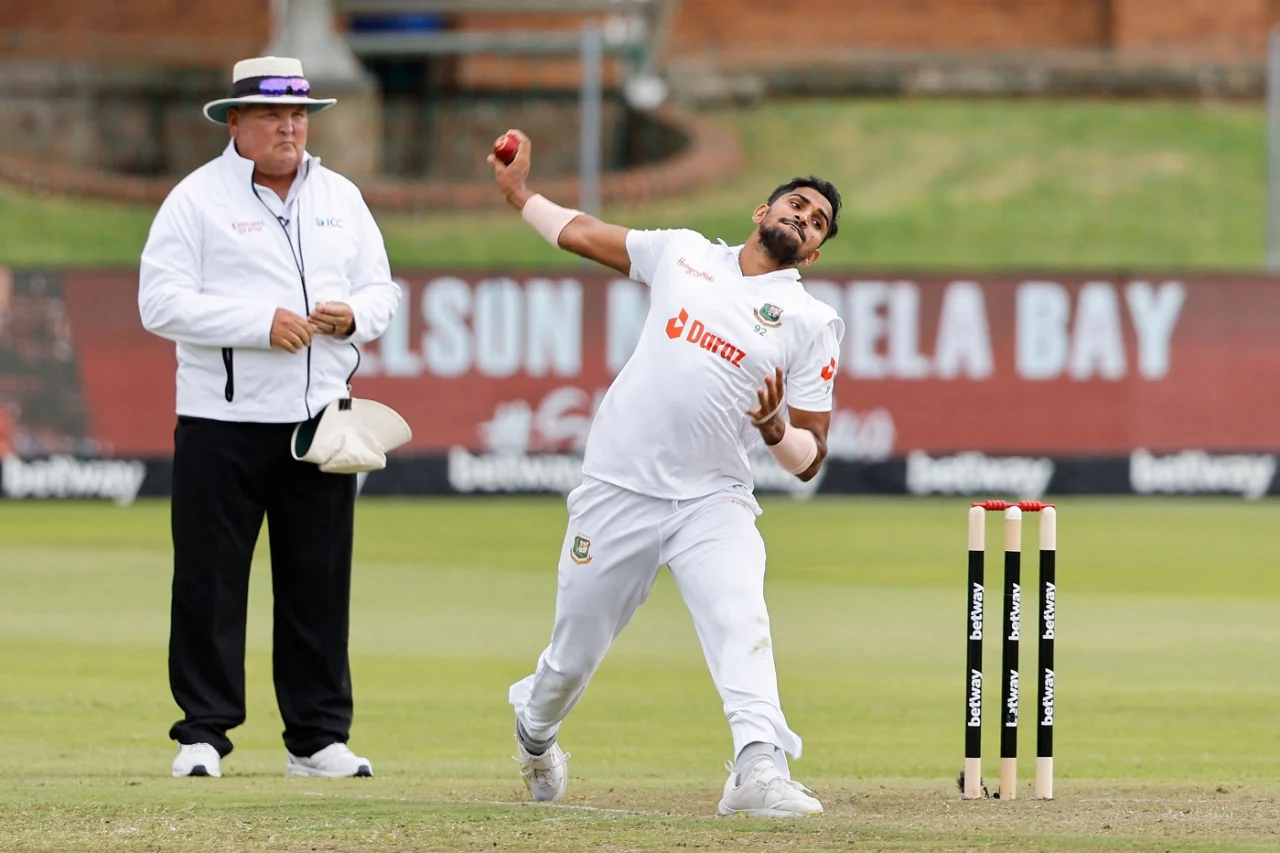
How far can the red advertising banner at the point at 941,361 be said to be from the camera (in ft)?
63.7

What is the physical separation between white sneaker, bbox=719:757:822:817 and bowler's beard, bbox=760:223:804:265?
145cm

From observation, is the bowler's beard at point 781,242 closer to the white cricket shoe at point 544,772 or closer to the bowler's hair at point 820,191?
the bowler's hair at point 820,191

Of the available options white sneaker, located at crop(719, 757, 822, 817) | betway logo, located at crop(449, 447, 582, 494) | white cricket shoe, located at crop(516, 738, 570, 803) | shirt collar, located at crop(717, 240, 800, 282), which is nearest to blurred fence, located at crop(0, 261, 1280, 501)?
betway logo, located at crop(449, 447, 582, 494)

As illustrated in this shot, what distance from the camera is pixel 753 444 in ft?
22.8

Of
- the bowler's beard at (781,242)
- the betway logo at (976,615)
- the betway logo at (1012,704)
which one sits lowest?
the betway logo at (1012,704)

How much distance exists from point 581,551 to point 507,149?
1275mm

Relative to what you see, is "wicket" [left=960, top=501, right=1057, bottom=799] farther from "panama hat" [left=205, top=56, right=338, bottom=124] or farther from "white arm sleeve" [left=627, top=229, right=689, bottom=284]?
"panama hat" [left=205, top=56, right=338, bottom=124]

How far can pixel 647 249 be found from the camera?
6.82 m

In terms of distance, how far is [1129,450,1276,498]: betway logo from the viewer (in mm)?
19672

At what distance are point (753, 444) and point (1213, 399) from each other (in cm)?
1342

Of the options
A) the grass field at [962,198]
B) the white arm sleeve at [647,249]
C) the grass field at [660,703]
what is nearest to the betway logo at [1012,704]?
the grass field at [660,703]

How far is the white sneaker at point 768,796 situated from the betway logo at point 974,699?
0.57 metres

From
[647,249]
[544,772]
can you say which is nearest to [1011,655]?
[544,772]

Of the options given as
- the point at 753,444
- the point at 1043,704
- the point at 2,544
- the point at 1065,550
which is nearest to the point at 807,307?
the point at 753,444
